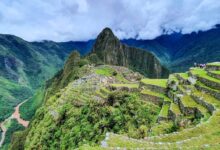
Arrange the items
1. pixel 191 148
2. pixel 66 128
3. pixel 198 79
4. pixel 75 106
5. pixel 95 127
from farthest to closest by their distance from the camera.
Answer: pixel 75 106, pixel 66 128, pixel 95 127, pixel 198 79, pixel 191 148

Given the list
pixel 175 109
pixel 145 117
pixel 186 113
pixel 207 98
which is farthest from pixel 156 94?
pixel 186 113

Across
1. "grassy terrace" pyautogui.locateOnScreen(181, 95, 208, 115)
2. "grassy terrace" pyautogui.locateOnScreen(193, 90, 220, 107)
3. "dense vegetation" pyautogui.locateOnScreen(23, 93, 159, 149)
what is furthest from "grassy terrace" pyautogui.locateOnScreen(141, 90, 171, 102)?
"grassy terrace" pyautogui.locateOnScreen(193, 90, 220, 107)

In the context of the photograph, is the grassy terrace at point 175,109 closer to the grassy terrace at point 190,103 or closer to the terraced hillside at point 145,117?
the terraced hillside at point 145,117

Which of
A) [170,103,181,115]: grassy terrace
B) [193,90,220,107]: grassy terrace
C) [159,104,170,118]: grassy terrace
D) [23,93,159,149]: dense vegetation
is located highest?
[193,90,220,107]: grassy terrace

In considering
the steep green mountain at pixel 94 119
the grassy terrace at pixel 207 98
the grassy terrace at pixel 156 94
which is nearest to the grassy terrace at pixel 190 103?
the grassy terrace at pixel 207 98

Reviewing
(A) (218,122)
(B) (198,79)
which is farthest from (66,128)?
(A) (218,122)

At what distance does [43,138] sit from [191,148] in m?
50.5

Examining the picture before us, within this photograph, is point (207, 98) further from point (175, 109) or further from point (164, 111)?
point (164, 111)

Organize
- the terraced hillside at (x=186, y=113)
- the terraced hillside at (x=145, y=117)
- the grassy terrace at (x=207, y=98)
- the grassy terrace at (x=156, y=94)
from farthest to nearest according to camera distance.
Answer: the grassy terrace at (x=156, y=94) < the grassy terrace at (x=207, y=98) < the terraced hillside at (x=145, y=117) < the terraced hillside at (x=186, y=113)

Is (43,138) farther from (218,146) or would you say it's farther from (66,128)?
(218,146)

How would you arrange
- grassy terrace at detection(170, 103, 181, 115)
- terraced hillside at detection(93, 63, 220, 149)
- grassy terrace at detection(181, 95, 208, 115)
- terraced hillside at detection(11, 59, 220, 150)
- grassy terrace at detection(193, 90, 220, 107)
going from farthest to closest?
A: grassy terrace at detection(170, 103, 181, 115)
grassy terrace at detection(193, 90, 220, 107)
grassy terrace at detection(181, 95, 208, 115)
terraced hillside at detection(11, 59, 220, 150)
terraced hillside at detection(93, 63, 220, 149)

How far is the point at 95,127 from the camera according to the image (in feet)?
160

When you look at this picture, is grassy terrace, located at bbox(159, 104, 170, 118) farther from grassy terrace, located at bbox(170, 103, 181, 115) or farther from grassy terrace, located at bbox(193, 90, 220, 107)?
grassy terrace, located at bbox(193, 90, 220, 107)

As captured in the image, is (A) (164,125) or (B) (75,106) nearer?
(A) (164,125)
